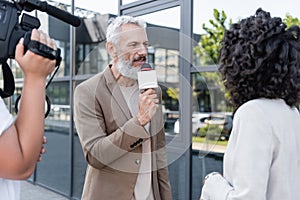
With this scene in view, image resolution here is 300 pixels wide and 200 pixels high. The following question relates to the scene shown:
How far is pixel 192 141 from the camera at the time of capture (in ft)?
7.81

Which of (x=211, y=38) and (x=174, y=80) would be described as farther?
(x=211, y=38)

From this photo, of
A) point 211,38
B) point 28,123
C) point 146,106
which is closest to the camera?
point 28,123

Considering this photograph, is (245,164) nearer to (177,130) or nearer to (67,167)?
(177,130)

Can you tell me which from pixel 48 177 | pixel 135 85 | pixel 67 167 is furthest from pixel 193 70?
pixel 48 177

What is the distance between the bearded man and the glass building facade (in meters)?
0.16

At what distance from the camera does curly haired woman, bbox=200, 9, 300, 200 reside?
87cm

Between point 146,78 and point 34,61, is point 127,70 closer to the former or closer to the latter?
point 146,78

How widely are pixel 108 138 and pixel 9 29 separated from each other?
24.4 inches

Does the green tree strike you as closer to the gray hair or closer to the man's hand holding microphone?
the gray hair

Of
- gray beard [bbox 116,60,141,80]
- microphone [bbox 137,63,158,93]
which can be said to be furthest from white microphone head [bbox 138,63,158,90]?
gray beard [bbox 116,60,141,80]

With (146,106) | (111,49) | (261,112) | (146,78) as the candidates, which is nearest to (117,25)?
(111,49)

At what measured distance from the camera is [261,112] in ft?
2.94

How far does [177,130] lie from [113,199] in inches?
45.0

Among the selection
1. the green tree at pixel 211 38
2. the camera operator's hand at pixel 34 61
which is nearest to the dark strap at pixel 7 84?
the camera operator's hand at pixel 34 61
